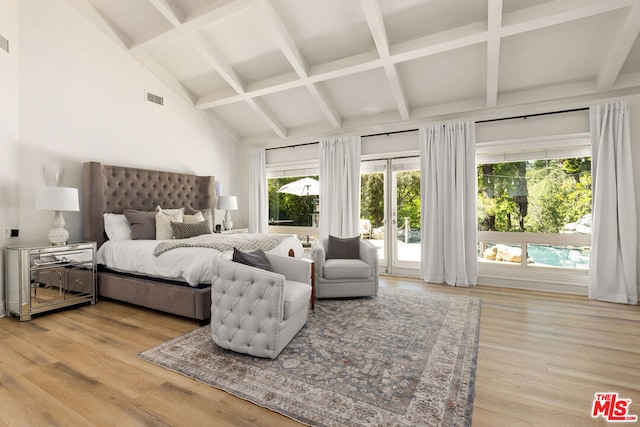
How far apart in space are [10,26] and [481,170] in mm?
6225

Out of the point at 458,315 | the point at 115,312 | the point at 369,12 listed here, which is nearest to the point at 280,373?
the point at 458,315

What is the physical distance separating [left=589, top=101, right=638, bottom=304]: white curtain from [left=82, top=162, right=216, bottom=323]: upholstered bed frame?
467 cm

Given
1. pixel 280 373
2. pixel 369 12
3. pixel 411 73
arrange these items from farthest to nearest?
pixel 411 73
pixel 369 12
pixel 280 373

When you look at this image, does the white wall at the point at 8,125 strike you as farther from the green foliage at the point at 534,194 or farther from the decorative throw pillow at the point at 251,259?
the green foliage at the point at 534,194

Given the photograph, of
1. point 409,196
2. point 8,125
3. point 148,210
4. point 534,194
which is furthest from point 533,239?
point 8,125

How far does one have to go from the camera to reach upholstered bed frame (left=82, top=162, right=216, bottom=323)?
311 cm

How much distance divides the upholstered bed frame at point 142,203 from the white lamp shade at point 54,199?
789mm

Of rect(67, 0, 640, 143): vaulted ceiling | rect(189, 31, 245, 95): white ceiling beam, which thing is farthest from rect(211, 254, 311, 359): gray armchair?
rect(189, 31, 245, 95): white ceiling beam

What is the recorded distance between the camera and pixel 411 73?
4289 millimetres

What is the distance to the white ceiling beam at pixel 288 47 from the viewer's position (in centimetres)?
349

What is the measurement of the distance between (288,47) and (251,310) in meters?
3.20

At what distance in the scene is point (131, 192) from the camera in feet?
15.0

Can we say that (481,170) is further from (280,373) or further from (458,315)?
(280,373)

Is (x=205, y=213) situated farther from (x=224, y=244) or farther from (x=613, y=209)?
(x=613, y=209)
